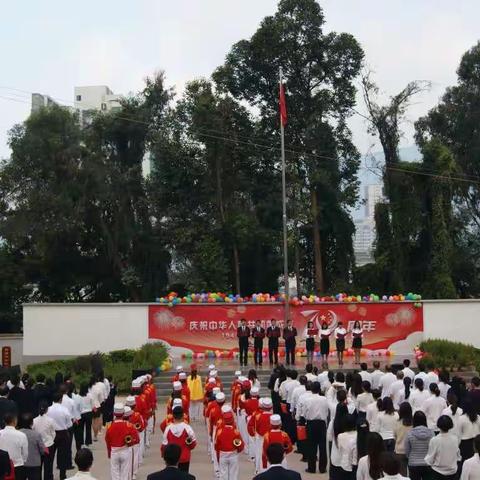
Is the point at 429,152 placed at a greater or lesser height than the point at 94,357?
greater

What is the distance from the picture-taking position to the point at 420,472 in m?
8.35

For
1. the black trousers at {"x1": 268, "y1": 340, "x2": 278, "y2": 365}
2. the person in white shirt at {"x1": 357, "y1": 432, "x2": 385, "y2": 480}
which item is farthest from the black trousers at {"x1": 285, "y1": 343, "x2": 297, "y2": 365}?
the person in white shirt at {"x1": 357, "y1": 432, "x2": 385, "y2": 480}

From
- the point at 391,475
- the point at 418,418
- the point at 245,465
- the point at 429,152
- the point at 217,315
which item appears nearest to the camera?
the point at 391,475

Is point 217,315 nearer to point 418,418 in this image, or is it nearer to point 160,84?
point 160,84

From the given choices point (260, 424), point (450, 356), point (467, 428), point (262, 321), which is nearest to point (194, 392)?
point (260, 424)

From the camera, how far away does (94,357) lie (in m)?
22.2

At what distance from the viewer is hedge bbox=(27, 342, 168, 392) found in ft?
68.8

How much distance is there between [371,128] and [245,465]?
25512 mm

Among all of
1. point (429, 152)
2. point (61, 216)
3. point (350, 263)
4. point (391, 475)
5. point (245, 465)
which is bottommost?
point (245, 465)

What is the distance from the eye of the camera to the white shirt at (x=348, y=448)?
27.9ft

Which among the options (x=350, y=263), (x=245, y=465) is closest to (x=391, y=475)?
(x=245, y=465)

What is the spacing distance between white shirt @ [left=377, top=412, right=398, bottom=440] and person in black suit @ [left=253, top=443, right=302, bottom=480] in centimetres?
→ 367

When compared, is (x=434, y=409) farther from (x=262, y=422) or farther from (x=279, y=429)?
(x=279, y=429)

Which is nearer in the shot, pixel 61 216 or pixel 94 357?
pixel 94 357
